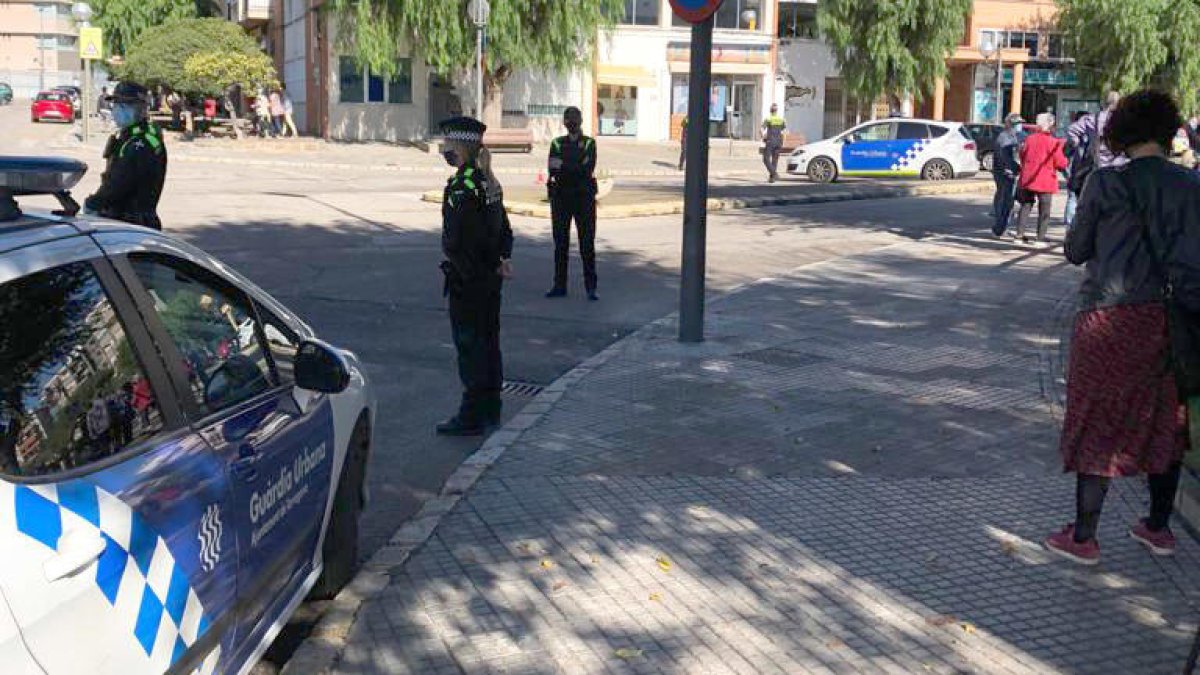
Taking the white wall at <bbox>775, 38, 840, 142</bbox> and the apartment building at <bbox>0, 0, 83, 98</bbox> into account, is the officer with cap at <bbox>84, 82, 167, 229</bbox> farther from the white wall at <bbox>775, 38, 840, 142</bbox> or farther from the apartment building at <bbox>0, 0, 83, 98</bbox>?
the apartment building at <bbox>0, 0, 83, 98</bbox>

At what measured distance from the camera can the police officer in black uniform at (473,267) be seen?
680 cm

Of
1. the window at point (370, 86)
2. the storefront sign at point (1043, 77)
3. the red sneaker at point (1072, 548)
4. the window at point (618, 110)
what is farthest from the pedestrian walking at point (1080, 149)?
the storefront sign at point (1043, 77)

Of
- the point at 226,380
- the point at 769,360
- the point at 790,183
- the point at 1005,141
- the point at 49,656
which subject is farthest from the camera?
the point at 790,183

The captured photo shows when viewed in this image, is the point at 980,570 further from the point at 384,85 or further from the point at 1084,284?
the point at 384,85

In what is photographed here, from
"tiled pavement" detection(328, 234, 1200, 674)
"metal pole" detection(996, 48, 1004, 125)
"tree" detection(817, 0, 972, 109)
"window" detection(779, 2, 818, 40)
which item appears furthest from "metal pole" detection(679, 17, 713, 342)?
"metal pole" detection(996, 48, 1004, 125)

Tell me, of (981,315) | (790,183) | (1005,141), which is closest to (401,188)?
(790,183)

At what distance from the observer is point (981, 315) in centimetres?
1066

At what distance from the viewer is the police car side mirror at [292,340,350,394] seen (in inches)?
156

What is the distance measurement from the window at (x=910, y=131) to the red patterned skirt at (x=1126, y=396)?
1061 inches

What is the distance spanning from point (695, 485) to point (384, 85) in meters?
41.6

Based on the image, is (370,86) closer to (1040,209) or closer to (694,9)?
(1040,209)

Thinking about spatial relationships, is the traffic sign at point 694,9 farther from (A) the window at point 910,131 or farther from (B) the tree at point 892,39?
(B) the tree at point 892,39

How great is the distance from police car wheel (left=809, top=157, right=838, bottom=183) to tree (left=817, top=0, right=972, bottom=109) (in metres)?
18.4

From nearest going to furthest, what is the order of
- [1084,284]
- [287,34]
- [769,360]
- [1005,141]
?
[1084,284]
[769,360]
[1005,141]
[287,34]
